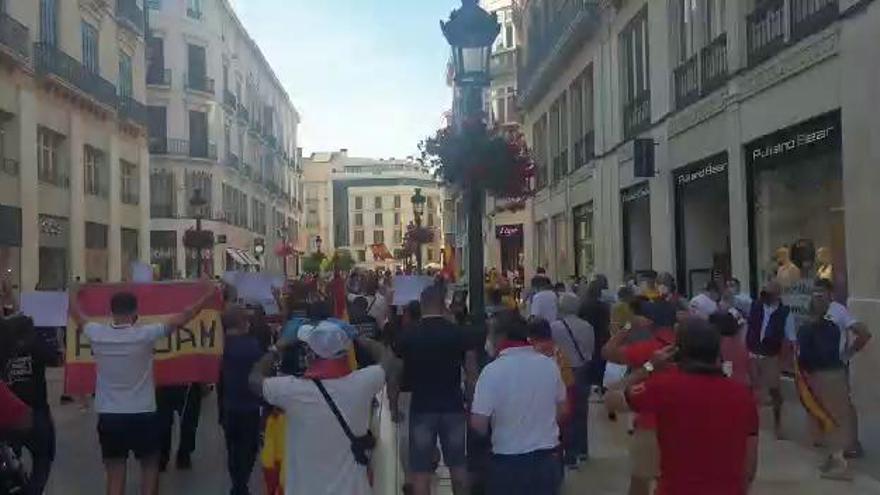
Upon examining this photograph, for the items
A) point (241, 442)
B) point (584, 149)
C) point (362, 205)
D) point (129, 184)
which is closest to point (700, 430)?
point (241, 442)

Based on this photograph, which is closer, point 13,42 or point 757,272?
point 757,272

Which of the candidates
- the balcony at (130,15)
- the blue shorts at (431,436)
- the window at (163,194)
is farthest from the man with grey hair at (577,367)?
the window at (163,194)

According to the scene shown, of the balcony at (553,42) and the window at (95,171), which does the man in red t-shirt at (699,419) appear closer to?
the balcony at (553,42)

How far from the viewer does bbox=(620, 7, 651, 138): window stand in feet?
80.2

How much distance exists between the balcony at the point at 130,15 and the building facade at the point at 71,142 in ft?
0.17

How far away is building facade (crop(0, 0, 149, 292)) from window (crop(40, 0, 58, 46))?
1.4 inches

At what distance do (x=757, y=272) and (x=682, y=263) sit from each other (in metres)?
4.20

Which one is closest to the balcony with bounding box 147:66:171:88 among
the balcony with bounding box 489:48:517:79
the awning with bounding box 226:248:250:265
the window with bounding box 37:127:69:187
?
the awning with bounding box 226:248:250:265

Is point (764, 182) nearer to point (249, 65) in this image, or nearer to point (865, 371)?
point (865, 371)

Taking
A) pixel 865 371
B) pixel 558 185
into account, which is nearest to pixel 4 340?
pixel 865 371

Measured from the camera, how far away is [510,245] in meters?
49.1

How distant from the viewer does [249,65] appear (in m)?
73.1

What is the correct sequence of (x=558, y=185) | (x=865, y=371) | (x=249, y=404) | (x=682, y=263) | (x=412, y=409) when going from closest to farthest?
(x=412, y=409)
(x=249, y=404)
(x=865, y=371)
(x=682, y=263)
(x=558, y=185)

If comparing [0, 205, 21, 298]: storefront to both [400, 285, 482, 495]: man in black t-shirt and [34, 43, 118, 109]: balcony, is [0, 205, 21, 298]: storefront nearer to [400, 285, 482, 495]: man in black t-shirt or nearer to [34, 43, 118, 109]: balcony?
[34, 43, 118, 109]: balcony
